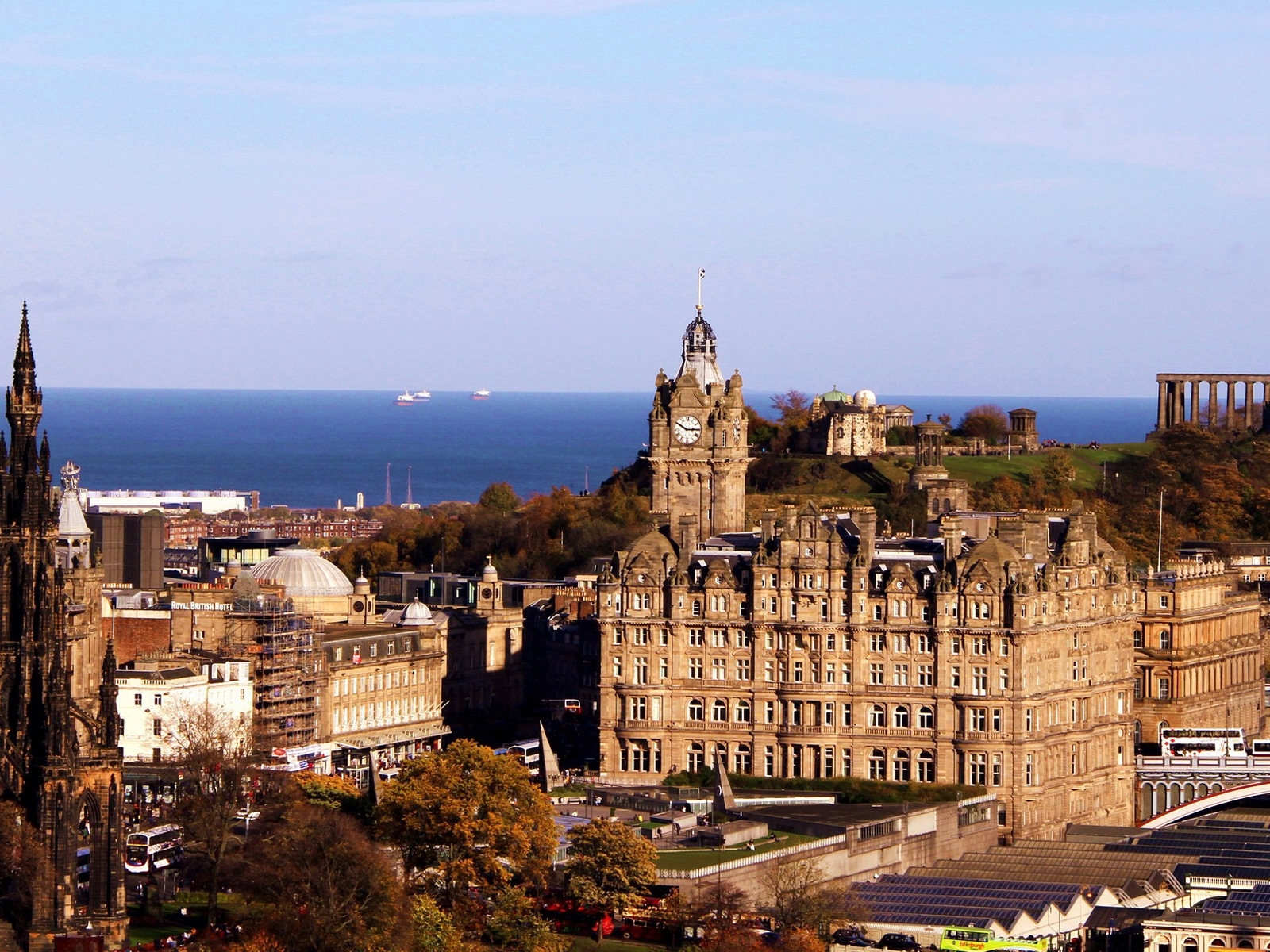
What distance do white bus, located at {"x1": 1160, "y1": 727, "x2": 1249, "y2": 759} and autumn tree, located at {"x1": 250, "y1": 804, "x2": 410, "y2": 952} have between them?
59037 mm

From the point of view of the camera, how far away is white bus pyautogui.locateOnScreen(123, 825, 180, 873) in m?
116

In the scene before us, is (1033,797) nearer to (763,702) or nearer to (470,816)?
(763,702)

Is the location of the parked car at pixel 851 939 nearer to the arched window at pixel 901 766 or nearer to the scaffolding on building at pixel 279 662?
the arched window at pixel 901 766

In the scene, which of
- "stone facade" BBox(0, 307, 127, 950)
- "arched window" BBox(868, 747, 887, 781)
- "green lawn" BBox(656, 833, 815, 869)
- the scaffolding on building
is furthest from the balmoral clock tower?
"stone facade" BBox(0, 307, 127, 950)

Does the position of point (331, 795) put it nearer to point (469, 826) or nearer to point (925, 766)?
point (469, 826)

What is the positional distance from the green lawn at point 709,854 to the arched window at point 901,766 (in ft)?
54.2

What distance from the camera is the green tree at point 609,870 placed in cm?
11269

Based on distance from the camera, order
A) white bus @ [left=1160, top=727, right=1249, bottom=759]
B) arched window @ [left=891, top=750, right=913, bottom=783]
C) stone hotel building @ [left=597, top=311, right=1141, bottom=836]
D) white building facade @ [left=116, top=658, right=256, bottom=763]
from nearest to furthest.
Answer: stone hotel building @ [left=597, top=311, right=1141, bottom=836] < white building facade @ [left=116, top=658, right=256, bottom=763] < arched window @ [left=891, top=750, right=913, bottom=783] < white bus @ [left=1160, top=727, right=1249, bottom=759]

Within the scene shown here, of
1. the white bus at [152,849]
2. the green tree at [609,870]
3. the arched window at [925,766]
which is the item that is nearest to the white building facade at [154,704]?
the white bus at [152,849]

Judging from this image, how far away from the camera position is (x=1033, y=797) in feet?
461

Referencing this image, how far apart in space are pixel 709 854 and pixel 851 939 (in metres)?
8.50

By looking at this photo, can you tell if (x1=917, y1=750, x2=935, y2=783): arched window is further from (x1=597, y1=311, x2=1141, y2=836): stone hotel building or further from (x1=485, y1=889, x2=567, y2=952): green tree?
(x1=485, y1=889, x2=567, y2=952): green tree

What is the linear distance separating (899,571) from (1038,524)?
9360 millimetres

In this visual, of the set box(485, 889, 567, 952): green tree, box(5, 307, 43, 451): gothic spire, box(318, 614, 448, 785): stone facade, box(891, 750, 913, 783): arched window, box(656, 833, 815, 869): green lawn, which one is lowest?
box(485, 889, 567, 952): green tree
